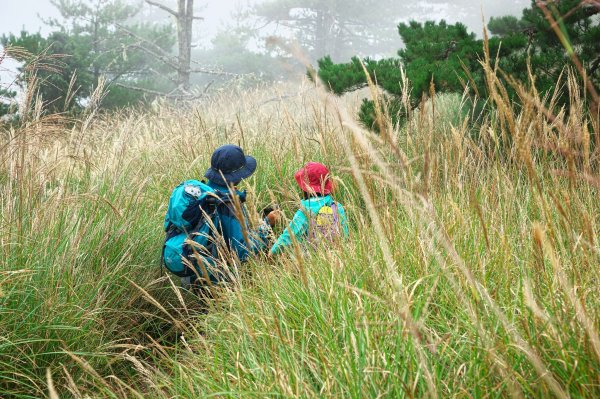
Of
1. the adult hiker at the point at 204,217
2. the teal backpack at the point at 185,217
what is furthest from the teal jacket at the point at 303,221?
the teal backpack at the point at 185,217

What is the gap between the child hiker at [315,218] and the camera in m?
2.26

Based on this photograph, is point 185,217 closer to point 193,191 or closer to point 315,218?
point 193,191

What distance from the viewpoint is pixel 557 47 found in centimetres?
416

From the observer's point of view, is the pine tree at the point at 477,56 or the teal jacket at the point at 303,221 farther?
the pine tree at the point at 477,56

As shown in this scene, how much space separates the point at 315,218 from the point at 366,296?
57 cm

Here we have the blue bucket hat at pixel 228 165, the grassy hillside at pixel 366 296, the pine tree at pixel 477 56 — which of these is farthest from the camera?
the pine tree at pixel 477 56

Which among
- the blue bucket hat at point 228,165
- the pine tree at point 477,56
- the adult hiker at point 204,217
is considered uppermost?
the pine tree at point 477,56

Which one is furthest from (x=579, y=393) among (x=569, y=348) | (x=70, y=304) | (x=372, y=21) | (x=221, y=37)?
(x=221, y=37)

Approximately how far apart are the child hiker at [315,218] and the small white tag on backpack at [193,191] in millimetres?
516

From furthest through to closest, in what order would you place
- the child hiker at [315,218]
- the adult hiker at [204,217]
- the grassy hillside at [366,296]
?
1. the adult hiker at [204,217]
2. the child hiker at [315,218]
3. the grassy hillside at [366,296]

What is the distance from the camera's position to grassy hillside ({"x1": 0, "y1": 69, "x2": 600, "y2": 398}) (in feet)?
4.02

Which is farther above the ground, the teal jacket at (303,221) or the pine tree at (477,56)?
the pine tree at (477,56)

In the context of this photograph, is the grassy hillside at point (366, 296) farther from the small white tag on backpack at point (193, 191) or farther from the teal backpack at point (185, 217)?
the small white tag on backpack at point (193, 191)

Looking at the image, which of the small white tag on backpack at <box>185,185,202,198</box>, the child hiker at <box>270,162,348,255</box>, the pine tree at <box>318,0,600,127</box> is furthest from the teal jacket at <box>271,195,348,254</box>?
the pine tree at <box>318,0,600,127</box>
